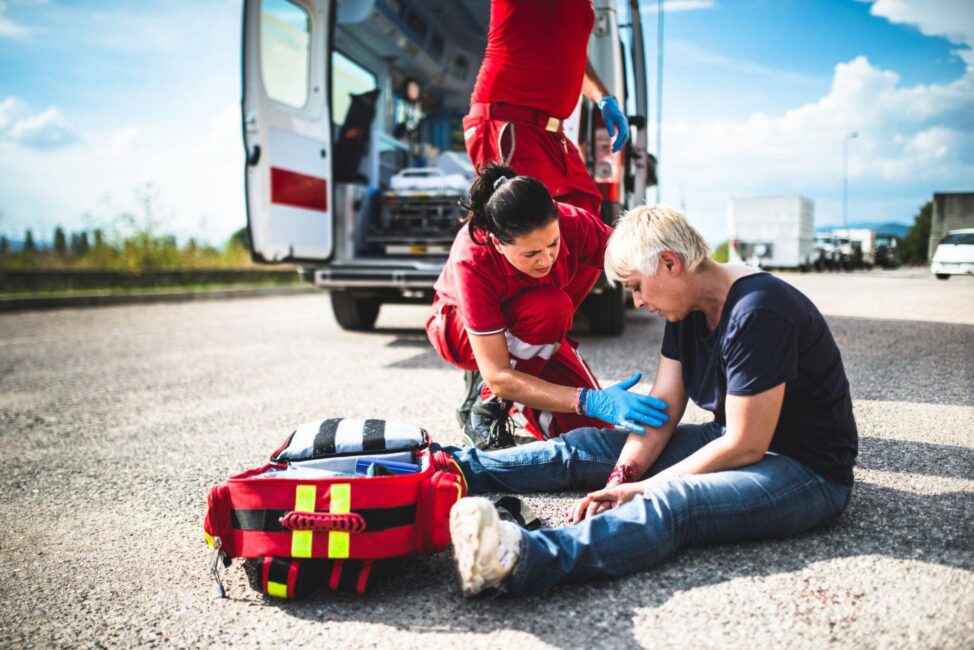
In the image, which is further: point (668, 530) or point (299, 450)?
point (299, 450)

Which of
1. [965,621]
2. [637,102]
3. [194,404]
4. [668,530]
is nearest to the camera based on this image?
[965,621]


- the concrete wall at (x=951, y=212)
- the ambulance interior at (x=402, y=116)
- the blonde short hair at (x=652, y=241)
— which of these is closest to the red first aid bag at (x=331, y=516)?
the blonde short hair at (x=652, y=241)

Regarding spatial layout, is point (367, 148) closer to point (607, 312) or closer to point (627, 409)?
point (607, 312)

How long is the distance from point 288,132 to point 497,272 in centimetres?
325

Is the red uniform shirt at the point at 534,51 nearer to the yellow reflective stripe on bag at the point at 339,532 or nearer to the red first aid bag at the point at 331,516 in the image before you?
the red first aid bag at the point at 331,516

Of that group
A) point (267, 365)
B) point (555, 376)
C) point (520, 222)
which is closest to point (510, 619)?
point (520, 222)

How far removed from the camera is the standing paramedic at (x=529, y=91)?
2.87 meters

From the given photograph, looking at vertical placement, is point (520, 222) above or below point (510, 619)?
above

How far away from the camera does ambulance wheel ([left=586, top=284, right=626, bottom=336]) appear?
5.52m

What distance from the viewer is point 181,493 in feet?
7.69

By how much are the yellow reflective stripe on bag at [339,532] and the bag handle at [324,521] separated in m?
0.01

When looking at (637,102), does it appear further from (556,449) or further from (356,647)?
(356,647)

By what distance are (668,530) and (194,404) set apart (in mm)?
3041

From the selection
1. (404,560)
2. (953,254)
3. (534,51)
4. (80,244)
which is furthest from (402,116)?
(953,254)
